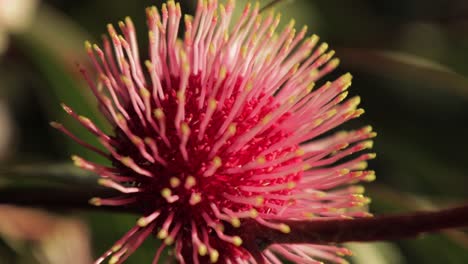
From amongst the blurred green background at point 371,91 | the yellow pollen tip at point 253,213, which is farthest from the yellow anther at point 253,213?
the blurred green background at point 371,91

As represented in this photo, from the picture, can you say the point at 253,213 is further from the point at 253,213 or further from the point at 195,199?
the point at 195,199

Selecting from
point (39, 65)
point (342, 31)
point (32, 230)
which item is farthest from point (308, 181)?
point (342, 31)

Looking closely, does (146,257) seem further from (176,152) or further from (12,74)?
(12,74)

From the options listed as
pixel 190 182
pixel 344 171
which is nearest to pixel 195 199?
pixel 190 182

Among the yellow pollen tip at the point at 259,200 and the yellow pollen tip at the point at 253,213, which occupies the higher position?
the yellow pollen tip at the point at 259,200

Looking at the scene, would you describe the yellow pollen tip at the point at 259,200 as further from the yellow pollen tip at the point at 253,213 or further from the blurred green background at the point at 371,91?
the blurred green background at the point at 371,91

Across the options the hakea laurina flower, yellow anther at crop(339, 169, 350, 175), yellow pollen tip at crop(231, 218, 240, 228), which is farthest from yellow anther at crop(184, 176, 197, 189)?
yellow anther at crop(339, 169, 350, 175)

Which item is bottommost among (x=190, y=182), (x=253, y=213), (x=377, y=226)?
(x=377, y=226)

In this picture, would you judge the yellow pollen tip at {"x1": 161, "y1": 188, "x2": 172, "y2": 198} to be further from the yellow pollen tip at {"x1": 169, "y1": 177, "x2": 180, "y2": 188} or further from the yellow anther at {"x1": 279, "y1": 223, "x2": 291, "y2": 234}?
the yellow anther at {"x1": 279, "y1": 223, "x2": 291, "y2": 234}
